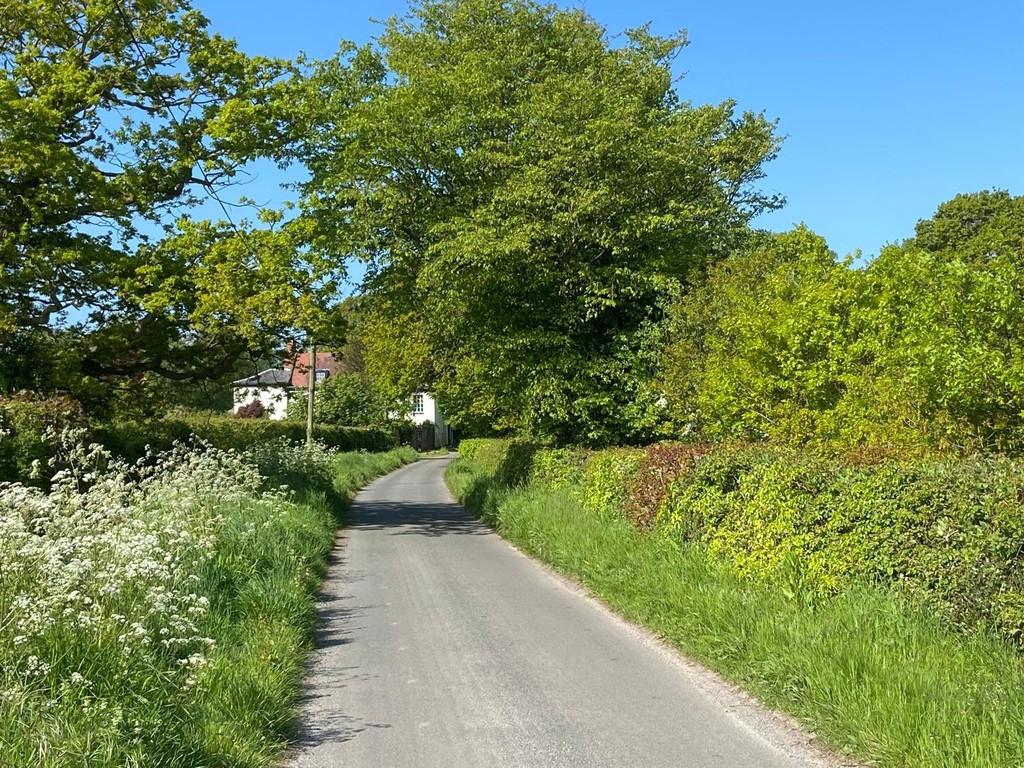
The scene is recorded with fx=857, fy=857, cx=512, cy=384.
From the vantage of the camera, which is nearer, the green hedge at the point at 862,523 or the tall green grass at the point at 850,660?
the tall green grass at the point at 850,660

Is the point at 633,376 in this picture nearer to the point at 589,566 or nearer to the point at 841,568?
the point at 589,566

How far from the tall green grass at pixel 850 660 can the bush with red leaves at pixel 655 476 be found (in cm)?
114

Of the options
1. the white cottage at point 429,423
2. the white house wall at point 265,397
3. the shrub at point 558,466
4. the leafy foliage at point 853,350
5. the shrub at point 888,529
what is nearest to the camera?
the shrub at point 888,529

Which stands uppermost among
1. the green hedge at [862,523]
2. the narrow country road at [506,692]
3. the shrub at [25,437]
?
the shrub at [25,437]

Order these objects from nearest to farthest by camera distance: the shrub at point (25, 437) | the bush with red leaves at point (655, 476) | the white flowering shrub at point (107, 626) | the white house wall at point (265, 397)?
the white flowering shrub at point (107, 626)
the bush with red leaves at point (655, 476)
the shrub at point (25, 437)
the white house wall at point (265, 397)

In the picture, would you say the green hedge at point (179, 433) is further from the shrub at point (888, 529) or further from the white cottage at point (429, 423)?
the white cottage at point (429, 423)

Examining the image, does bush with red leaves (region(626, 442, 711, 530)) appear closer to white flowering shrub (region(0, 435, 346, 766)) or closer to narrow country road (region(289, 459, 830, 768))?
narrow country road (region(289, 459, 830, 768))

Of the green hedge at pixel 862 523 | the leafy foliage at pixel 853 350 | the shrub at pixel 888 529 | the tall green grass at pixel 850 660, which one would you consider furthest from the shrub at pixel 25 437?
the leafy foliage at pixel 853 350

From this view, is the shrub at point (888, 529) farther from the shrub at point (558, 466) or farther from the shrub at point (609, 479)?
the shrub at point (558, 466)

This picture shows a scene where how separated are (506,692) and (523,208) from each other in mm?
12260

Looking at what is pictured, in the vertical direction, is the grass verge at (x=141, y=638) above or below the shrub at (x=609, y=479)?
below

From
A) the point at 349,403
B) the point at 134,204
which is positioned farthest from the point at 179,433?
the point at 349,403

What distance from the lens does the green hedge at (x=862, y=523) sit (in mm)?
5406

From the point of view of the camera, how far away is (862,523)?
653 cm
